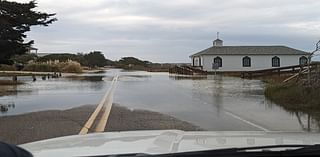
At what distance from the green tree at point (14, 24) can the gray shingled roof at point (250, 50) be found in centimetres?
4598

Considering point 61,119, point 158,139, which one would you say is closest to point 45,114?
point 61,119

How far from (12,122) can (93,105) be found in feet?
17.6

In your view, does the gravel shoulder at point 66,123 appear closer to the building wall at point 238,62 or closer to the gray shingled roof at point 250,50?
the building wall at point 238,62

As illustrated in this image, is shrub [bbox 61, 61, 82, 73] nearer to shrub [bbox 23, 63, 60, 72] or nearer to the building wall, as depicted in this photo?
shrub [bbox 23, 63, 60, 72]

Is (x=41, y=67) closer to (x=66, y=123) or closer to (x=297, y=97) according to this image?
(x=297, y=97)

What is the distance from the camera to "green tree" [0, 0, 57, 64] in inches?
1410

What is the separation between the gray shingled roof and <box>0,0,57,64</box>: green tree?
46.0 metres

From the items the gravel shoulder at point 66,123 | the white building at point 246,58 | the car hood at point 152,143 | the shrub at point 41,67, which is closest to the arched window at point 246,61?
the white building at point 246,58

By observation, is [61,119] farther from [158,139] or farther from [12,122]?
[158,139]

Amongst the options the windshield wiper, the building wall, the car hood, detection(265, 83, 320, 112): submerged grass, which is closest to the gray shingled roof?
the building wall

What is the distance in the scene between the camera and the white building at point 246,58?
81.4m

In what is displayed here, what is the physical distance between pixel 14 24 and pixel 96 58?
10057cm

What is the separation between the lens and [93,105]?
19.2 meters

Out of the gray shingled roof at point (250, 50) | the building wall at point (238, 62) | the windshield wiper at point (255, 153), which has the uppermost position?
the gray shingled roof at point (250, 50)
